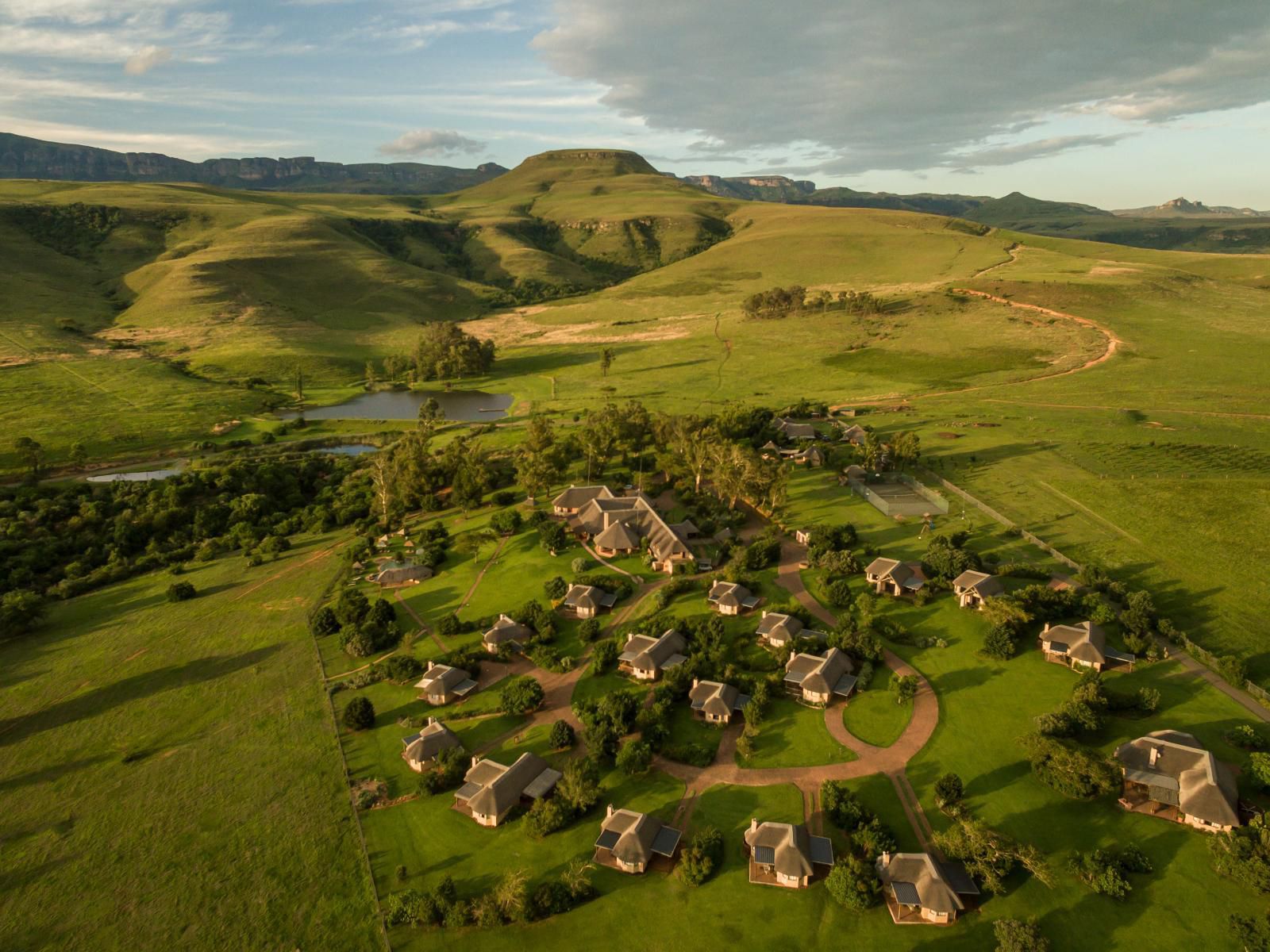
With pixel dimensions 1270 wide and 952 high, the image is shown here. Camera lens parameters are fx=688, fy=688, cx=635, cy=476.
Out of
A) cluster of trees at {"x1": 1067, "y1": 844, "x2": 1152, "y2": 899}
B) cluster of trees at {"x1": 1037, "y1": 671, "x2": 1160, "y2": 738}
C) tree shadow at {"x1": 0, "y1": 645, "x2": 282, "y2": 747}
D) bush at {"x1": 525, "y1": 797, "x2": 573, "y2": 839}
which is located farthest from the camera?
tree shadow at {"x1": 0, "y1": 645, "x2": 282, "y2": 747}

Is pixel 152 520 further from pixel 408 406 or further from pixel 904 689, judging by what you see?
pixel 904 689

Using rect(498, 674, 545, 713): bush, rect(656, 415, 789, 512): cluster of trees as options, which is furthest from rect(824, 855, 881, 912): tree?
rect(656, 415, 789, 512): cluster of trees

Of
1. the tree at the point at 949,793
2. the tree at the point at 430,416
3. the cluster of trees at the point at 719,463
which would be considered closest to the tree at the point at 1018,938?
the tree at the point at 949,793

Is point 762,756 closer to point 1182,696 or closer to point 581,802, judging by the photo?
point 581,802

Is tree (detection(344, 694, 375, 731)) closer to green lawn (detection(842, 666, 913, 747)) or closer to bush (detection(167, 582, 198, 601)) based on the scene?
bush (detection(167, 582, 198, 601))

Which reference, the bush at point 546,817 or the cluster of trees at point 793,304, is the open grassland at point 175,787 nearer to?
the bush at point 546,817

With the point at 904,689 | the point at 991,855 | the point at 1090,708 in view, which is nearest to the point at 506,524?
the point at 904,689
